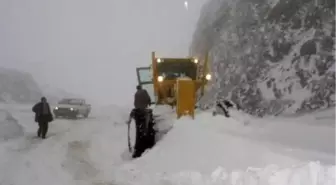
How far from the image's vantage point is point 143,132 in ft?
39.3

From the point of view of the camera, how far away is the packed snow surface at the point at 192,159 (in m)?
6.51

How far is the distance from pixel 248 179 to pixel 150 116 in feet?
19.6

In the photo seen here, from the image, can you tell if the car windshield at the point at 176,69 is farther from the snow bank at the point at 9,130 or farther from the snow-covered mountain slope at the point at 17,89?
the snow-covered mountain slope at the point at 17,89

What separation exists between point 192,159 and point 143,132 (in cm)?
315

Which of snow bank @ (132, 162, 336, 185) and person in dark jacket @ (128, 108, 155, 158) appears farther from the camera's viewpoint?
person in dark jacket @ (128, 108, 155, 158)

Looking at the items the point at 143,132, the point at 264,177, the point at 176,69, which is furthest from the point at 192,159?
the point at 176,69

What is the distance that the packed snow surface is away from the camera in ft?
21.4

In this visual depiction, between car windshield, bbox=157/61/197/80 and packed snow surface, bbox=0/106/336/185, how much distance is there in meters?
3.71

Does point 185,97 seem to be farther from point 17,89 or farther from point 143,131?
point 17,89

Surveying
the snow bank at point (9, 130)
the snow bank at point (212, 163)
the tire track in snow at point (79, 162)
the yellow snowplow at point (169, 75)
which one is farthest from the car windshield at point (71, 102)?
the snow bank at point (212, 163)

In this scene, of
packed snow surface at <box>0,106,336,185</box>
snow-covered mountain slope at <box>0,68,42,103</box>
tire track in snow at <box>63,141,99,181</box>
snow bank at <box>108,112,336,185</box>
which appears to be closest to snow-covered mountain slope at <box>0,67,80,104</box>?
snow-covered mountain slope at <box>0,68,42,103</box>

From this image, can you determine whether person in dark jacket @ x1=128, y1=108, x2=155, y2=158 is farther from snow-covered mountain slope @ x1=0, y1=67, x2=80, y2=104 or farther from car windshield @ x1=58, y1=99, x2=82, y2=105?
snow-covered mountain slope @ x1=0, y1=67, x2=80, y2=104

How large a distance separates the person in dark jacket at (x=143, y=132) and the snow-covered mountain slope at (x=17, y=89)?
44079 mm

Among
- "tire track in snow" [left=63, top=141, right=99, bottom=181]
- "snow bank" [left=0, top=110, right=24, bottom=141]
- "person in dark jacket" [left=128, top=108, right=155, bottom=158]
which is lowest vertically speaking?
"snow bank" [left=0, top=110, right=24, bottom=141]
